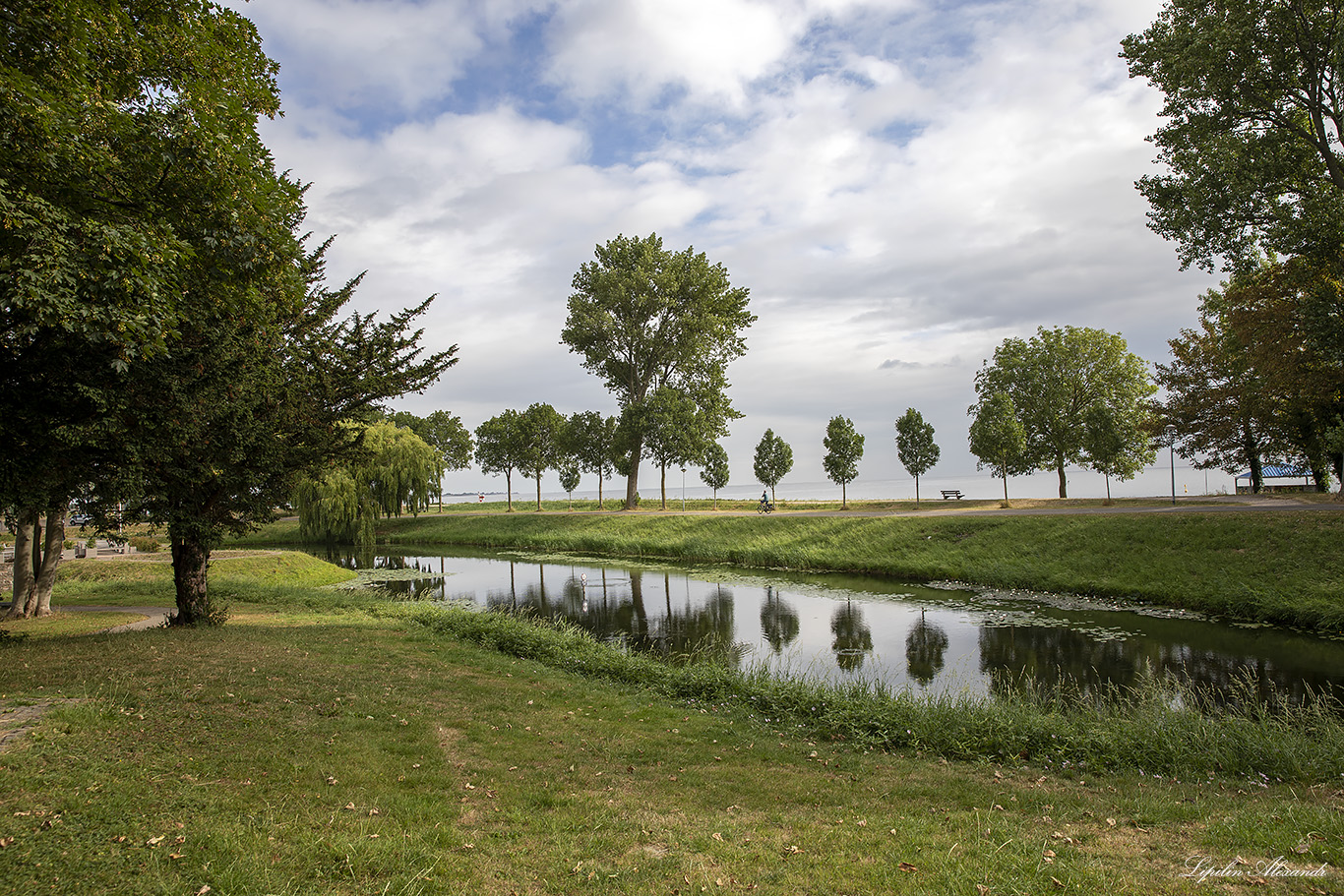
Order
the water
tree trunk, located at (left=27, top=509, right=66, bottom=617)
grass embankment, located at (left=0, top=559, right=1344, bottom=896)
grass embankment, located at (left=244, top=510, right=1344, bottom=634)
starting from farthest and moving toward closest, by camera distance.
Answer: grass embankment, located at (left=244, top=510, right=1344, bottom=634), tree trunk, located at (left=27, top=509, right=66, bottom=617), the water, grass embankment, located at (left=0, top=559, right=1344, bottom=896)

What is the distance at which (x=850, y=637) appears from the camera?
16.4 m

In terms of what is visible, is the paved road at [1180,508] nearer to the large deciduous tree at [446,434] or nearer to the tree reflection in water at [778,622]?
the tree reflection in water at [778,622]

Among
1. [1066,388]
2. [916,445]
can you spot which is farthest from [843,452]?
[1066,388]

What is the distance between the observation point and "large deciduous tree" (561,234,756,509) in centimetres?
4394

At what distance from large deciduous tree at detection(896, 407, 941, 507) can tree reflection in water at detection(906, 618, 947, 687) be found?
27.4 m

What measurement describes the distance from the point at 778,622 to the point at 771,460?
3312cm

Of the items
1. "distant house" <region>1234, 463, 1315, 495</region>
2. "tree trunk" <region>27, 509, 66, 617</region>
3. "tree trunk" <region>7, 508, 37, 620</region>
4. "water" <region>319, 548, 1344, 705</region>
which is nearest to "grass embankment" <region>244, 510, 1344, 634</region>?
"water" <region>319, 548, 1344, 705</region>

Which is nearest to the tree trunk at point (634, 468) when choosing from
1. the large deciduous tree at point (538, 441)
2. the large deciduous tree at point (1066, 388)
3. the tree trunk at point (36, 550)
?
the large deciduous tree at point (538, 441)

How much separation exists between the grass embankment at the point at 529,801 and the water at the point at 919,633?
3603 mm

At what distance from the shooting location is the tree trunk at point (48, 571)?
14.5 m

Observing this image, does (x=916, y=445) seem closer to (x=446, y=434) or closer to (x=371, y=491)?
(x=371, y=491)

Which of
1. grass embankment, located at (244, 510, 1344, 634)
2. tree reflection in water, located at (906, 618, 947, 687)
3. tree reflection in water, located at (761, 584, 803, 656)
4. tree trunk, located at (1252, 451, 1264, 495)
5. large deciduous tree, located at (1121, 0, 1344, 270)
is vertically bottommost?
tree reflection in water, located at (761, 584, 803, 656)

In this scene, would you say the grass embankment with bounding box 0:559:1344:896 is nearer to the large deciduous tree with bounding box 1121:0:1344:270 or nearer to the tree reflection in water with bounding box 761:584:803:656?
the tree reflection in water with bounding box 761:584:803:656

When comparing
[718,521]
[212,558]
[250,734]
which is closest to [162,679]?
[250,734]
